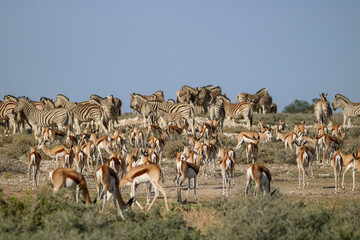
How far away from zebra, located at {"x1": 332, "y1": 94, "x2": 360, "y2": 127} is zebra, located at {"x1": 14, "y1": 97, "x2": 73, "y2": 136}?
1507 centimetres

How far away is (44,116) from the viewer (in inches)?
1120

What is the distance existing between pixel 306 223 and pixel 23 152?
52.5ft

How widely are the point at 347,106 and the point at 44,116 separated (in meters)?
16.7

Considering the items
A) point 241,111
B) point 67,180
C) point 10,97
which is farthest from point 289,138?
point 10,97

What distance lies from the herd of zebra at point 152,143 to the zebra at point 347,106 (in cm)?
4

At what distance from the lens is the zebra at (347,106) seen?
101 ft

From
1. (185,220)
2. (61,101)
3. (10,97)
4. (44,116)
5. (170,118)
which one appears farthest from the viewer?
(10,97)

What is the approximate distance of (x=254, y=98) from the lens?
139 ft

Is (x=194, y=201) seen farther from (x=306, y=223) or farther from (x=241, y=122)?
(x=241, y=122)

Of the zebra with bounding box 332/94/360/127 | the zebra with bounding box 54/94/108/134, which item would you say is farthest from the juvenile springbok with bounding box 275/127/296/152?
the zebra with bounding box 54/94/108/134

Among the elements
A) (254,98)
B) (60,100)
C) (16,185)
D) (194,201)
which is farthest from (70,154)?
(254,98)

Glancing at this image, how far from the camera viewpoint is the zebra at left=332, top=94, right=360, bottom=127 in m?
30.6

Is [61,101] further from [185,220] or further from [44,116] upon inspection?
[185,220]

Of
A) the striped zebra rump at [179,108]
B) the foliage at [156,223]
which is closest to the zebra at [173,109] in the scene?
the striped zebra rump at [179,108]
